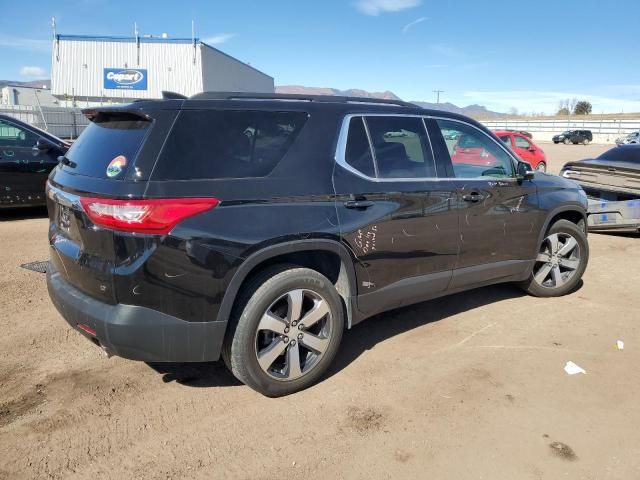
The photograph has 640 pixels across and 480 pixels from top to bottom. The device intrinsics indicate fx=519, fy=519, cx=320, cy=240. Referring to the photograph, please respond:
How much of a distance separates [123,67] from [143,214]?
159 feet

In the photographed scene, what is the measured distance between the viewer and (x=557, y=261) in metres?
5.22

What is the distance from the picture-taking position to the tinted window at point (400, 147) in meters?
3.70

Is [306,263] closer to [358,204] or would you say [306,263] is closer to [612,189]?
[358,204]

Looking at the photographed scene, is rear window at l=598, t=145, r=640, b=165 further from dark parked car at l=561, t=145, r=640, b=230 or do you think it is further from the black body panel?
the black body panel

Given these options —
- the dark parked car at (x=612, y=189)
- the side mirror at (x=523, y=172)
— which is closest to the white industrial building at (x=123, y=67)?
the dark parked car at (x=612, y=189)

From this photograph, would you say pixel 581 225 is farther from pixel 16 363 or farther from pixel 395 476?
pixel 16 363

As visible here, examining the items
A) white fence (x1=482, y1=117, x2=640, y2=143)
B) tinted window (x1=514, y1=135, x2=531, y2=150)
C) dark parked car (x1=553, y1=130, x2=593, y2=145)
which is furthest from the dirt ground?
white fence (x1=482, y1=117, x2=640, y2=143)

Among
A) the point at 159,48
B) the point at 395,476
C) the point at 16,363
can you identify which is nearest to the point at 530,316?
the point at 395,476

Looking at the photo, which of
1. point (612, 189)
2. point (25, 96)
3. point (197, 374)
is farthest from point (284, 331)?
point (25, 96)

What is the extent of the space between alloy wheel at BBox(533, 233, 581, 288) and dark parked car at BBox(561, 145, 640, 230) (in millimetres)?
3778

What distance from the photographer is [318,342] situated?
11.1 feet

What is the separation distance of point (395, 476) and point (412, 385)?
95 centimetres

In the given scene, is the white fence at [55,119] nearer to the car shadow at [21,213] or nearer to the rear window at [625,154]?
the car shadow at [21,213]

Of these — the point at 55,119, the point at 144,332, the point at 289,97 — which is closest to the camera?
the point at 144,332
